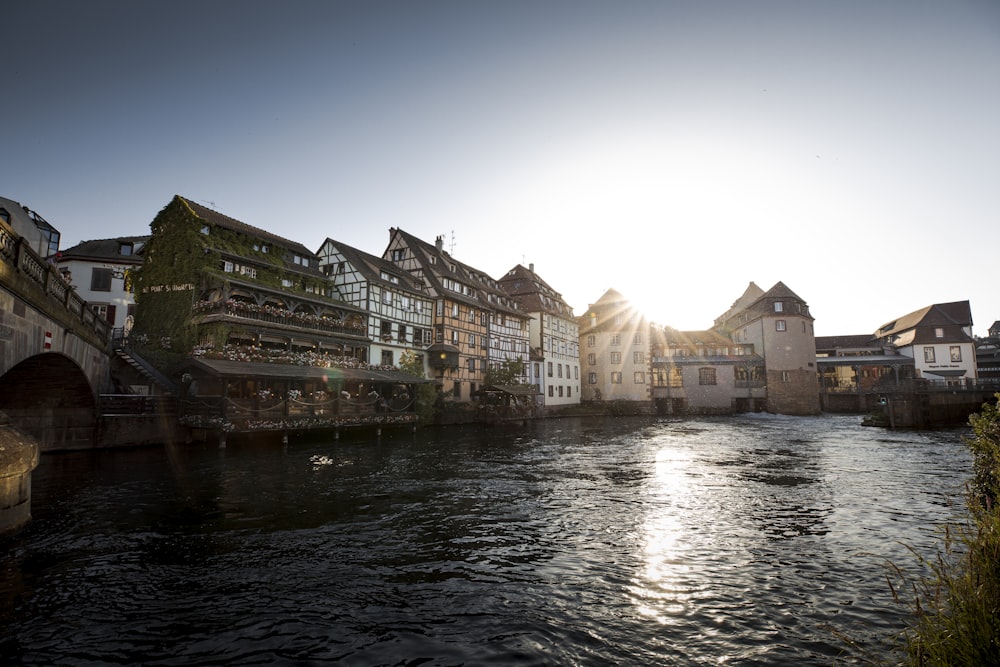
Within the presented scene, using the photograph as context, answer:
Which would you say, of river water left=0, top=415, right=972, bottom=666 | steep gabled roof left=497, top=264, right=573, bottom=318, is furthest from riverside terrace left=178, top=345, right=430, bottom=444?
steep gabled roof left=497, top=264, right=573, bottom=318

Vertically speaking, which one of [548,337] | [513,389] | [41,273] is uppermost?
[548,337]

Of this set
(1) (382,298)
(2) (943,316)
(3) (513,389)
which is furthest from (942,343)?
(1) (382,298)

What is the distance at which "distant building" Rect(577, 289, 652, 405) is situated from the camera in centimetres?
6800

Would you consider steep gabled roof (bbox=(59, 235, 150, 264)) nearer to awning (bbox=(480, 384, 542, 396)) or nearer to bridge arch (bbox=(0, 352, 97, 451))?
bridge arch (bbox=(0, 352, 97, 451))

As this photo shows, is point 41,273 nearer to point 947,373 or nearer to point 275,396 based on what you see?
point 275,396

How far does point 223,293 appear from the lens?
30469 millimetres

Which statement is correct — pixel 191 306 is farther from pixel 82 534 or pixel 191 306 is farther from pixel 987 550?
pixel 987 550

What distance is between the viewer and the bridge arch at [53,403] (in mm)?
19688

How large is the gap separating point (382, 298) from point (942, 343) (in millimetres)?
74974

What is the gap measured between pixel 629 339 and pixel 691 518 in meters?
59.3

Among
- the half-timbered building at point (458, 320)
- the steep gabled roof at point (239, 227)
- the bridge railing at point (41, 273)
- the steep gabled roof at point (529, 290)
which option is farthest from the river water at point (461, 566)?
the steep gabled roof at point (529, 290)

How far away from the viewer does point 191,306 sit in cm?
3131

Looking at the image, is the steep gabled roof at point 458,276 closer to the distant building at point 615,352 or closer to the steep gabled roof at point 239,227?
the steep gabled roof at point 239,227

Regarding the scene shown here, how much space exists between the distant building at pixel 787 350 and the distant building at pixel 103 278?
68716 millimetres
